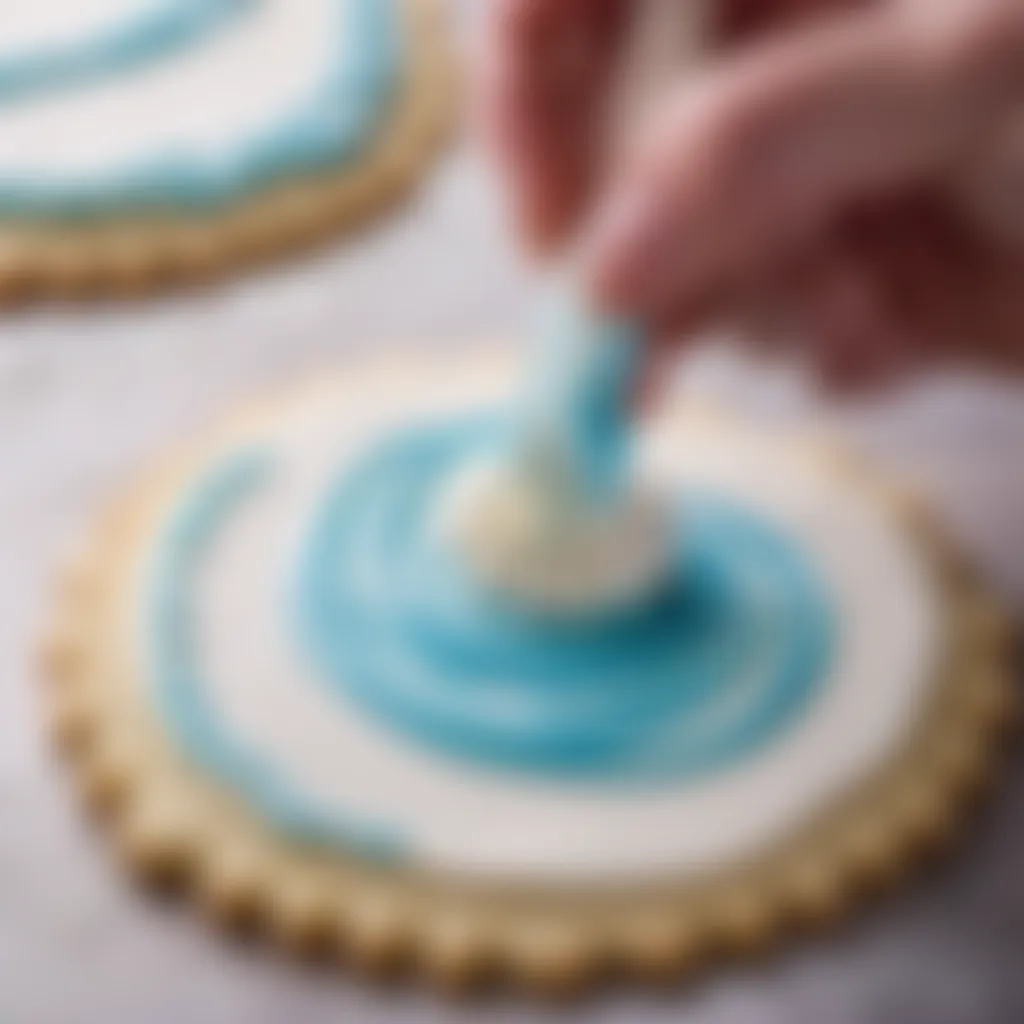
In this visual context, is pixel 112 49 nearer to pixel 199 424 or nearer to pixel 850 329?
pixel 199 424

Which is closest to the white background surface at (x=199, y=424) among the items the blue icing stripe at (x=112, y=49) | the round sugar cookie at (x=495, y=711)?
the round sugar cookie at (x=495, y=711)

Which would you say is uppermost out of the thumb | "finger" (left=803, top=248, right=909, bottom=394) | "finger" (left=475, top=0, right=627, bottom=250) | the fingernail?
"finger" (left=475, top=0, right=627, bottom=250)

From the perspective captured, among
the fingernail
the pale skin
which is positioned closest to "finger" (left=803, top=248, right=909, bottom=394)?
the pale skin

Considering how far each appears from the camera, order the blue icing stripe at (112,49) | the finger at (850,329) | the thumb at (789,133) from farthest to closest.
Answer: the blue icing stripe at (112,49)
the finger at (850,329)
the thumb at (789,133)

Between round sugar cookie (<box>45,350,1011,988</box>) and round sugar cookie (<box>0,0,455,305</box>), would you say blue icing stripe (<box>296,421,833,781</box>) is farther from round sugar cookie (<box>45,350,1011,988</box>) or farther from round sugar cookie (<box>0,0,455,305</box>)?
round sugar cookie (<box>0,0,455,305</box>)

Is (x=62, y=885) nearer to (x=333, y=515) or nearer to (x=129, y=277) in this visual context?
(x=333, y=515)

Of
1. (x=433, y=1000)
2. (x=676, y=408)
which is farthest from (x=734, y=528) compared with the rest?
(x=433, y=1000)

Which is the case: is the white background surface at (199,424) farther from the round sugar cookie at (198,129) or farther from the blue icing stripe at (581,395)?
the blue icing stripe at (581,395)
